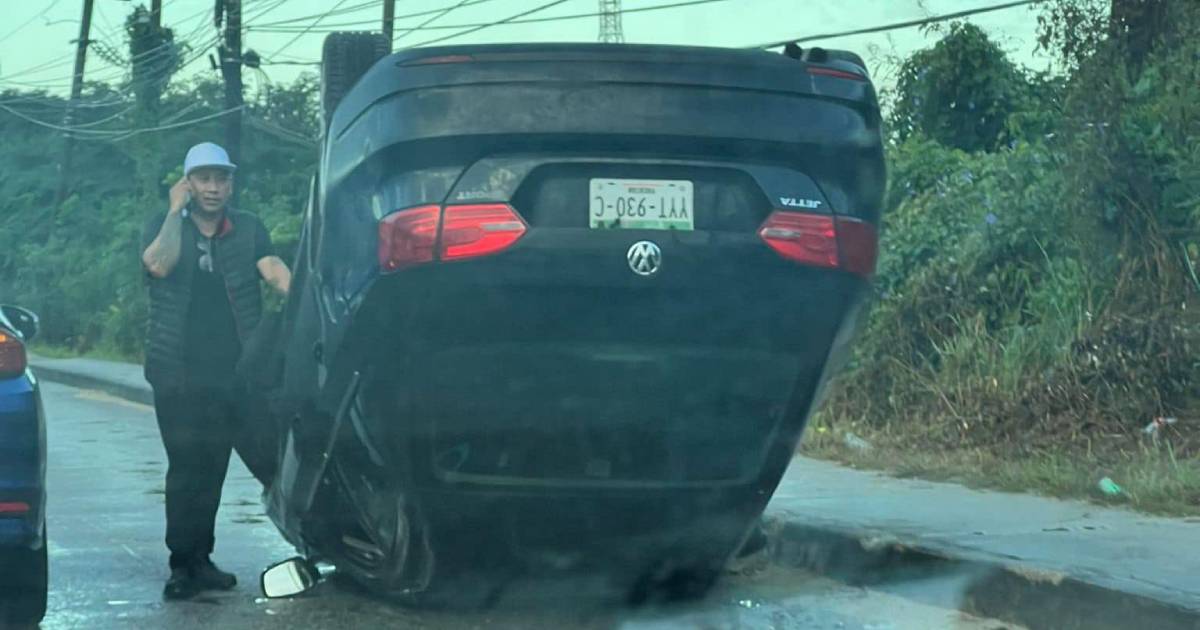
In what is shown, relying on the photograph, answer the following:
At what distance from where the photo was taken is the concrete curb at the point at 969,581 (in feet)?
19.1

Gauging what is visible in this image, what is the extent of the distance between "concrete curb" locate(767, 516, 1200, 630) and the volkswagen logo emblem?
1915 millimetres

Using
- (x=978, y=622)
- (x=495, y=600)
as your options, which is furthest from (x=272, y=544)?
(x=978, y=622)

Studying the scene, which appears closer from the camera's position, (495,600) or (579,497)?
(579,497)

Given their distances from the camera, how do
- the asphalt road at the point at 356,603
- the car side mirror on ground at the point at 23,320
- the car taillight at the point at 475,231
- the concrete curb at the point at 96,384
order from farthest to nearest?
the concrete curb at the point at 96,384 → the car side mirror on ground at the point at 23,320 → the asphalt road at the point at 356,603 → the car taillight at the point at 475,231

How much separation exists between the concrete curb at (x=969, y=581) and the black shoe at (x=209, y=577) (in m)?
2.32

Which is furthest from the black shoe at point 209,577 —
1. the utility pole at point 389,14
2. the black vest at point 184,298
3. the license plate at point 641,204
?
the utility pole at point 389,14

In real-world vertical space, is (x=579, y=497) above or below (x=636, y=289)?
below

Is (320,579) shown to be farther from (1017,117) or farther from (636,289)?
(1017,117)

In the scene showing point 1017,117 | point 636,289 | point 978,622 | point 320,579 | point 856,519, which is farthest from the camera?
point 1017,117

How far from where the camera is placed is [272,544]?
8258 mm

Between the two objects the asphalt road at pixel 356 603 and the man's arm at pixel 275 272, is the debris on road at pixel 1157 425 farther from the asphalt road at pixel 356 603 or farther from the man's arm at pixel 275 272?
the man's arm at pixel 275 272

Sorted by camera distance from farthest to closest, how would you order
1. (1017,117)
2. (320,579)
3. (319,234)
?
(1017,117) → (320,579) → (319,234)

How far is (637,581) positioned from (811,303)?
1.49 metres

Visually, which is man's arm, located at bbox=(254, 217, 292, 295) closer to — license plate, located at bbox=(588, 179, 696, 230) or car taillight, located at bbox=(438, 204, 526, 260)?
car taillight, located at bbox=(438, 204, 526, 260)
